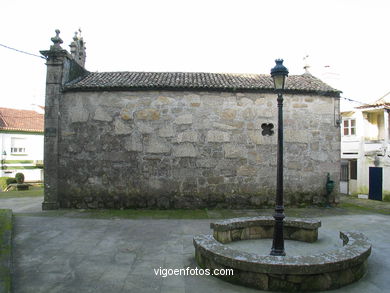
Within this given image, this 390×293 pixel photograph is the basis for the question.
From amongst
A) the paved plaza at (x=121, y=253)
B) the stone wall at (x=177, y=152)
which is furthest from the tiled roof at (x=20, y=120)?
the paved plaza at (x=121, y=253)

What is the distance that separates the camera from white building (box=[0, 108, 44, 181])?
23766mm

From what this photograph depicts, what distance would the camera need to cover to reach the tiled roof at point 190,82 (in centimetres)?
905

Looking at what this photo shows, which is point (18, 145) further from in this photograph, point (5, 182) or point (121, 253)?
point (121, 253)

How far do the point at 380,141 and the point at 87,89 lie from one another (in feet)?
47.7

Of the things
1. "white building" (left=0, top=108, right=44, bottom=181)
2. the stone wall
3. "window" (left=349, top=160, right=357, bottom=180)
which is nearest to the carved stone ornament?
the stone wall

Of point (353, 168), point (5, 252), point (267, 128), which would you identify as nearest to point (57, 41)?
point (5, 252)

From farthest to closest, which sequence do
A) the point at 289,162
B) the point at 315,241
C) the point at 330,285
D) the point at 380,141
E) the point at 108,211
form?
the point at 380,141 < the point at 289,162 < the point at 108,211 < the point at 315,241 < the point at 330,285

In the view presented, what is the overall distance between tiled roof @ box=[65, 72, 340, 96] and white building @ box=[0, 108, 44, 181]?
56.6 feet

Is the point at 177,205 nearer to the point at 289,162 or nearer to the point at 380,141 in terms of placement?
the point at 289,162

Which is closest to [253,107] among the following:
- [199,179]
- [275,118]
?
[275,118]

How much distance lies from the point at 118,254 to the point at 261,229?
262 centimetres

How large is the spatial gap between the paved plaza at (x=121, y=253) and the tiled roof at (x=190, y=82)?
13.1 feet

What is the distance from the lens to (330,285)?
357 centimetres

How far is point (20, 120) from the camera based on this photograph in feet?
82.2
